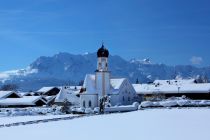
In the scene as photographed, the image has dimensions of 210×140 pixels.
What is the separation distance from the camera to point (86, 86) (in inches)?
3012

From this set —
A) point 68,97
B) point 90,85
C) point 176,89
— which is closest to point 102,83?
point 90,85

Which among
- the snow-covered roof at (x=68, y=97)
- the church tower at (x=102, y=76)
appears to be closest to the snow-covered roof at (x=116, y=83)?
the church tower at (x=102, y=76)

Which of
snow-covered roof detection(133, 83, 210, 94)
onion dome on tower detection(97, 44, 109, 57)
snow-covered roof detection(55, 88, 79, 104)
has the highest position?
onion dome on tower detection(97, 44, 109, 57)

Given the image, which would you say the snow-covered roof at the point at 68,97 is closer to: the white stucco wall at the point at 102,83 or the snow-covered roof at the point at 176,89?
the white stucco wall at the point at 102,83

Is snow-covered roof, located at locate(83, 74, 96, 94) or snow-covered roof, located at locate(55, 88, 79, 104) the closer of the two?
snow-covered roof, located at locate(83, 74, 96, 94)

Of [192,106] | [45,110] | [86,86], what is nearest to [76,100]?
[86,86]

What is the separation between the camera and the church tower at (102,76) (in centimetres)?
7594

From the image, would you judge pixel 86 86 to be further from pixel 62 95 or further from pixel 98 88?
pixel 62 95

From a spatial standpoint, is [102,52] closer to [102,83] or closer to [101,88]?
[102,83]

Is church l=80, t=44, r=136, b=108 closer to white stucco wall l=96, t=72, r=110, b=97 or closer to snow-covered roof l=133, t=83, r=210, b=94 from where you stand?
white stucco wall l=96, t=72, r=110, b=97

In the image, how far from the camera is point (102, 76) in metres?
76.2

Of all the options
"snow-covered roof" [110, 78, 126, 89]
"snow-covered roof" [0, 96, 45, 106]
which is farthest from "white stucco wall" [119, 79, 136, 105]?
"snow-covered roof" [0, 96, 45, 106]

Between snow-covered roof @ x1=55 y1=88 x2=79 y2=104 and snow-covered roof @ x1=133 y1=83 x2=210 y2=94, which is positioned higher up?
snow-covered roof @ x1=133 y1=83 x2=210 y2=94

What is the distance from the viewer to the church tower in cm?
7594
